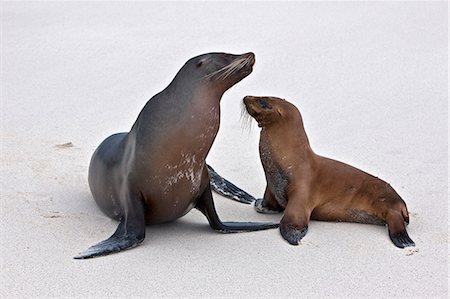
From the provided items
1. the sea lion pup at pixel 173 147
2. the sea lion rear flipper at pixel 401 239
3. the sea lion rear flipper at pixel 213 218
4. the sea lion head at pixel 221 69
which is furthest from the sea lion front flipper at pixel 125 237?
the sea lion rear flipper at pixel 401 239

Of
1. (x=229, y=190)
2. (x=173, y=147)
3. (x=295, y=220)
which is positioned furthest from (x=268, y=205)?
(x=173, y=147)

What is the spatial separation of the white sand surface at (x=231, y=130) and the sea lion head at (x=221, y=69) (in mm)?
726

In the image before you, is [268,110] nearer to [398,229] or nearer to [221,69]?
[221,69]

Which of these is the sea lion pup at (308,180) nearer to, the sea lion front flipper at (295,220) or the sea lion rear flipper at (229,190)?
the sea lion front flipper at (295,220)

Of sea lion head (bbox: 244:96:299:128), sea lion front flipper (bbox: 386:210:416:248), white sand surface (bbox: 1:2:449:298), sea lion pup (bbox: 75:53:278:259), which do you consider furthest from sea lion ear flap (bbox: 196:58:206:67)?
sea lion front flipper (bbox: 386:210:416:248)

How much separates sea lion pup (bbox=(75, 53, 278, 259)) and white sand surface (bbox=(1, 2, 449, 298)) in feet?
0.44

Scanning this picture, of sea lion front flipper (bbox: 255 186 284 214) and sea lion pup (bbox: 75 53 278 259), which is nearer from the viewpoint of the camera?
sea lion pup (bbox: 75 53 278 259)

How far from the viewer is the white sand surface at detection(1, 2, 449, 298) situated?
3.33 m

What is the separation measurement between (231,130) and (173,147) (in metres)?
2.24

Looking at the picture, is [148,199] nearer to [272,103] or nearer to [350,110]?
[272,103]

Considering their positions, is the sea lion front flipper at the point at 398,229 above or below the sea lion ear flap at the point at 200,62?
below

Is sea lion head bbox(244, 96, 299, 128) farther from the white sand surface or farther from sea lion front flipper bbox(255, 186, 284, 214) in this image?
the white sand surface

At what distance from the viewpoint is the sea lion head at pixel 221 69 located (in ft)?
11.8

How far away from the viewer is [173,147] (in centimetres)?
357
